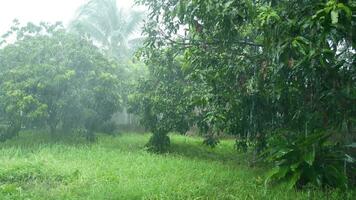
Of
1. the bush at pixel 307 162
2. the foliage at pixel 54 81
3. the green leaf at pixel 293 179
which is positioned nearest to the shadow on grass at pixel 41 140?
the foliage at pixel 54 81

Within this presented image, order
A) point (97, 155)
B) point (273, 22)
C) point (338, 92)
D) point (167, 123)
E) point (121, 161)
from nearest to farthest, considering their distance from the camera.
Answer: point (273, 22) → point (338, 92) → point (121, 161) → point (97, 155) → point (167, 123)

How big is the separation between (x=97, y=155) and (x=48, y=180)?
128 inches

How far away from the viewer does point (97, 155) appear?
11227mm

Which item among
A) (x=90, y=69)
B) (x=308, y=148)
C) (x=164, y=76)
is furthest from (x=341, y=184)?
(x=90, y=69)

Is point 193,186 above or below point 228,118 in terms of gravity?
below

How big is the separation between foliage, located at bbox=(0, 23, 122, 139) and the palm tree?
6.22 meters

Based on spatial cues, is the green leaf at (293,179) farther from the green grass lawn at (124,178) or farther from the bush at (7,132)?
the bush at (7,132)

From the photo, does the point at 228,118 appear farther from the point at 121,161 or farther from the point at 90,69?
the point at 90,69

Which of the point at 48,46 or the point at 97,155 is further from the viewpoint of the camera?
the point at 48,46

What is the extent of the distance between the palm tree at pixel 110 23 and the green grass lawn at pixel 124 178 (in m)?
11.3

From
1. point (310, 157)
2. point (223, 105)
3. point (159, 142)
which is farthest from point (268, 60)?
point (159, 142)

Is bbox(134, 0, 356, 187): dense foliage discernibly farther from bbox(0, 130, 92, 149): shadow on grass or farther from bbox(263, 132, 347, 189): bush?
bbox(0, 130, 92, 149): shadow on grass

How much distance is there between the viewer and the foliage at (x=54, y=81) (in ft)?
44.1

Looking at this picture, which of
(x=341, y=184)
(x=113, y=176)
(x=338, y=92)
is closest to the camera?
(x=338, y=92)
